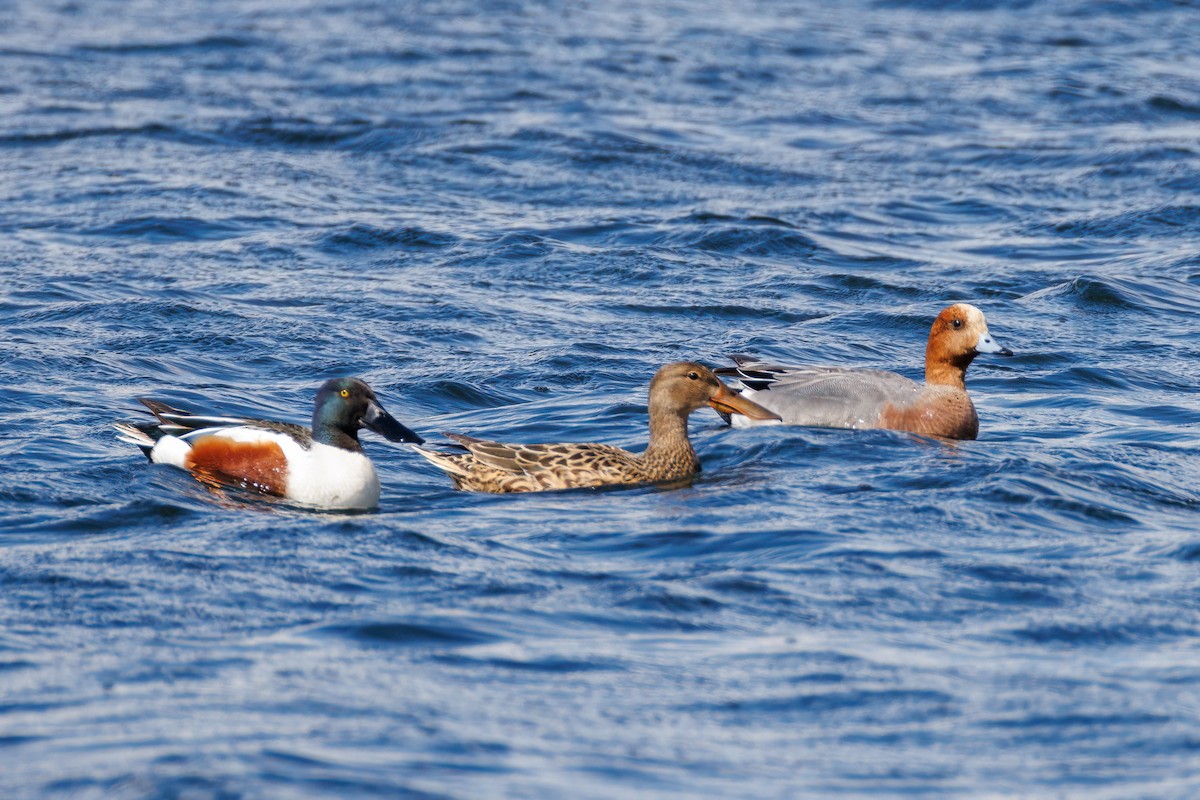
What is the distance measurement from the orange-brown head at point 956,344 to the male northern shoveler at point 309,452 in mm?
3741

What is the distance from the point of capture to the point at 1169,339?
13.4 meters

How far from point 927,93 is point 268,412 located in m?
13.2

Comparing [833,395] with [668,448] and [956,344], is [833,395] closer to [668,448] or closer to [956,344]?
[956,344]

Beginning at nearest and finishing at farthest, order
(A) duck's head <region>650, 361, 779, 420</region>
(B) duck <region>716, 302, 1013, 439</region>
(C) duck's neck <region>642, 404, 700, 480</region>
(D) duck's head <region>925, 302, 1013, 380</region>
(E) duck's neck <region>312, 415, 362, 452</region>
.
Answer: (E) duck's neck <region>312, 415, 362, 452</region>, (C) duck's neck <region>642, 404, 700, 480</region>, (A) duck's head <region>650, 361, 779, 420</region>, (B) duck <region>716, 302, 1013, 439</region>, (D) duck's head <region>925, 302, 1013, 380</region>

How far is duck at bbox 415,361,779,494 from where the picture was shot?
30.4 ft

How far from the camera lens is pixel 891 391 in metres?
10.9

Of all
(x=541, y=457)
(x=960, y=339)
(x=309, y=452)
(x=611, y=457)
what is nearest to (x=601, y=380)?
(x=960, y=339)

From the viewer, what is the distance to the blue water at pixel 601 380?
6.03 metres

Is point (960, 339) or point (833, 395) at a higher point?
point (960, 339)

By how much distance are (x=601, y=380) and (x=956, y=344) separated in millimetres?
2530

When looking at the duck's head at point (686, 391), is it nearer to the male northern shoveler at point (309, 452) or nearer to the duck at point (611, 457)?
the duck at point (611, 457)

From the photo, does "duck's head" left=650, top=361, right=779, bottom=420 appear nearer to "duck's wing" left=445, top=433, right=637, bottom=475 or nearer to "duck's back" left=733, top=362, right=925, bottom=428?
"duck's wing" left=445, top=433, right=637, bottom=475

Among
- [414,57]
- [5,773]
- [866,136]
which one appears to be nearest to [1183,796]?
[5,773]

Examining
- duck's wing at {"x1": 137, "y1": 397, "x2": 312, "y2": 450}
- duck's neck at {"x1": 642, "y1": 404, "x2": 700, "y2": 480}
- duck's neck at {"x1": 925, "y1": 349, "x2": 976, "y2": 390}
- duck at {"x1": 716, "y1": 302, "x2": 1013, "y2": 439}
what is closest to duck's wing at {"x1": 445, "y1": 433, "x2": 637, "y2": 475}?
duck's neck at {"x1": 642, "y1": 404, "x2": 700, "y2": 480}
